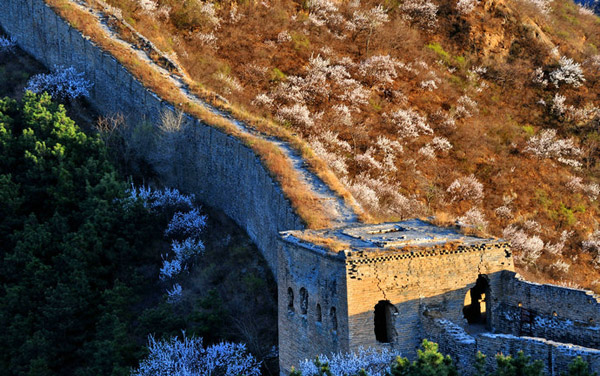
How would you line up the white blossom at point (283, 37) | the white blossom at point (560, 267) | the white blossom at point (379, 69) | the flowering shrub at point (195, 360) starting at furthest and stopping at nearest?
the white blossom at point (283, 37) → the white blossom at point (379, 69) → the white blossom at point (560, 267) → the flowering shrub at point (195, 360)

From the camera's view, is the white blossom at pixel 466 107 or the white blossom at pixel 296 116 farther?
the white blossom at pixel 466 107

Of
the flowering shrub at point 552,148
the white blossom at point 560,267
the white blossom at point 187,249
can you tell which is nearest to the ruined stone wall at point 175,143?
the white blossom at point 187,249

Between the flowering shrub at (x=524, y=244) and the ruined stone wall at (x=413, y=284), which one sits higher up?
the ruined stone wall at (x=413, y=284)

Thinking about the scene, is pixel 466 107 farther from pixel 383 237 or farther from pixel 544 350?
pixel 544 350

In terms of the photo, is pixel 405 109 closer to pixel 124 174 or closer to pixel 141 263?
pixel 124 174

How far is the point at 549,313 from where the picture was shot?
14.5m

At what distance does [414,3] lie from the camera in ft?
138

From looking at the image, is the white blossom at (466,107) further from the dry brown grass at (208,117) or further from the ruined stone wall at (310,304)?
the ruined stone wall at (310,304)

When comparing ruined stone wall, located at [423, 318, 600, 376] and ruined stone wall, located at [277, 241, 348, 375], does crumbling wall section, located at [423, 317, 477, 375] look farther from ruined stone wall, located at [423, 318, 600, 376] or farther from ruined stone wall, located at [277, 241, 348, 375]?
ruined stone wall, located at [277, 241, 348, 375]

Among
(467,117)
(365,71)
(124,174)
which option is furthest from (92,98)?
(467,117)

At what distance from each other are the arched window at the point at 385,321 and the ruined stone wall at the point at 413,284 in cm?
10

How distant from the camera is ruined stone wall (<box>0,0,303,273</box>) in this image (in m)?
21.8

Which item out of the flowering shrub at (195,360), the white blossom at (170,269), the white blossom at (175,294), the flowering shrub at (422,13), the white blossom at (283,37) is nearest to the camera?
the flowering shrub at (195,360)

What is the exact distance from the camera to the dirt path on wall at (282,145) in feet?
63.3
